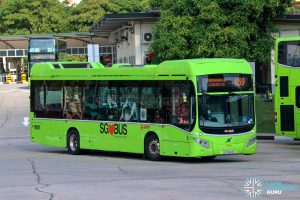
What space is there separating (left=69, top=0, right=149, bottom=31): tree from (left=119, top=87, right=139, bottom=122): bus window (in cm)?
7607

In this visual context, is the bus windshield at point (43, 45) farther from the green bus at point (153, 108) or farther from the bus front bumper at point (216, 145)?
the bus front bumper at point (216, 145)

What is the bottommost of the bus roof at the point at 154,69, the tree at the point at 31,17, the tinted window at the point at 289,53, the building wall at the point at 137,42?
the bus roof at the point at 154,69

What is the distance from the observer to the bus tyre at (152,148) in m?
21.4

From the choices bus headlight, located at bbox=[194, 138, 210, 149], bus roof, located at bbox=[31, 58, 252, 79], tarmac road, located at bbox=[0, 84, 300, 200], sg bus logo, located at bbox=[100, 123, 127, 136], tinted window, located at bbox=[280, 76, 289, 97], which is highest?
bus roof, located at bbox=[31, 58, 252, 79]

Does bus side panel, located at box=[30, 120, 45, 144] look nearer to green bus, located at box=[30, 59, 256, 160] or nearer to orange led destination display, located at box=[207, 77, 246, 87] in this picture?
green bus, located at box=[30, 59, 256, 160]

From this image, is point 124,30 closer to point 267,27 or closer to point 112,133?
point 267,27

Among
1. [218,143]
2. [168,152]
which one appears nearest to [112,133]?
[168,152]

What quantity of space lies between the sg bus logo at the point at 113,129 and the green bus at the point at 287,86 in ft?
21.8

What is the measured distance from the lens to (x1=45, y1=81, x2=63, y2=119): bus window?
25594 mm

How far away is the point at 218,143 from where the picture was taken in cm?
1998

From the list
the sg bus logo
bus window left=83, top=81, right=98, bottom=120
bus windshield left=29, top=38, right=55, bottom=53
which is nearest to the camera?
the sg bus logo

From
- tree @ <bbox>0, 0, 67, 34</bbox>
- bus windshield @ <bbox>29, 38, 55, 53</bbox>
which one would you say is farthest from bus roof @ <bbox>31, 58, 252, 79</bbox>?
tree @ <bbox>0, 0, 67, 34</bbox>

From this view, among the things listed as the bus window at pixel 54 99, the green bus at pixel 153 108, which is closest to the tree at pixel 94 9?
the bus window at pixel 54 99

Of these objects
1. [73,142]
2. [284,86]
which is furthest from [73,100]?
[284,86]
